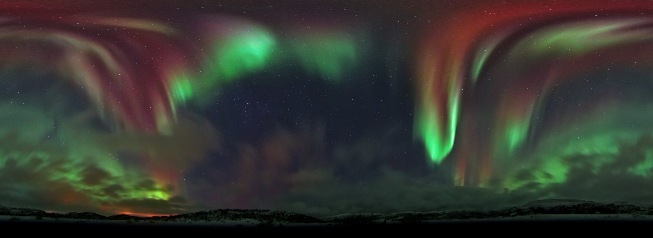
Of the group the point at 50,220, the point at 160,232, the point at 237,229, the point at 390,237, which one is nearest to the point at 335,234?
the point at 390,237

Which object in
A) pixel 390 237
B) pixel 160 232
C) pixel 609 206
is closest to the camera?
pixel 609 206

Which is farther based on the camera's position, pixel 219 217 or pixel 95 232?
pixel 95 232

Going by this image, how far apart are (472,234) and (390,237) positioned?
2147 mm

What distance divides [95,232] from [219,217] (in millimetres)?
3636

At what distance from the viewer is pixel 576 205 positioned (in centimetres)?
1273

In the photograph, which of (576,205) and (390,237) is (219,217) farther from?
(576,205)

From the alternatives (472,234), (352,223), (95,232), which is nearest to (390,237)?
(352,223)

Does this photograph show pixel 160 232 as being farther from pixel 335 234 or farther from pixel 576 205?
pixel 576 205

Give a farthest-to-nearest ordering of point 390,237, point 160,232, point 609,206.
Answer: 1. point 160,232
2. point 390,237
3. point 609,206

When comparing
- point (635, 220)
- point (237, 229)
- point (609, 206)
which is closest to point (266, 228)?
point (237, 229)

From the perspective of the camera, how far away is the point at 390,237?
13.3 metres

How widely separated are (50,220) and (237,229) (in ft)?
15.5

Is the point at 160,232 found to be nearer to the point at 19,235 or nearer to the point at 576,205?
the point at 19,235

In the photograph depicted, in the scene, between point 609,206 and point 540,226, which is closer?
point 609,206
